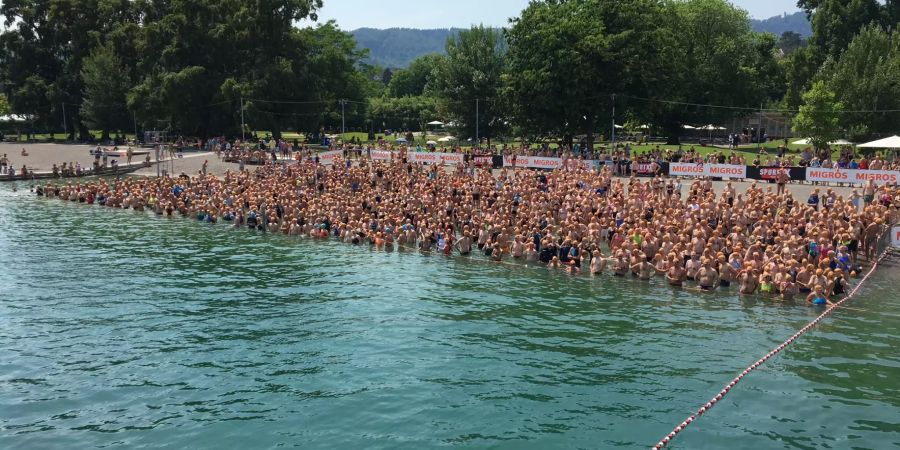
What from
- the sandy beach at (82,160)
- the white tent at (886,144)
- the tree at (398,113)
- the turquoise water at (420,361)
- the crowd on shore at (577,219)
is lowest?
the turquoise water at (420,361)

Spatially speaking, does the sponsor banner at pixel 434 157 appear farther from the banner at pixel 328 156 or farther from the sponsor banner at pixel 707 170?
the sponsor banner at pixel 707 170

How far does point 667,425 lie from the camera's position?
13383mm

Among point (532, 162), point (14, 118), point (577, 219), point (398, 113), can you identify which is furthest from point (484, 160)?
point (14, 118)

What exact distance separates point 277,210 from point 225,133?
40.5m

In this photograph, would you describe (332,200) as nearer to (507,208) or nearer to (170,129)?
(507,208)

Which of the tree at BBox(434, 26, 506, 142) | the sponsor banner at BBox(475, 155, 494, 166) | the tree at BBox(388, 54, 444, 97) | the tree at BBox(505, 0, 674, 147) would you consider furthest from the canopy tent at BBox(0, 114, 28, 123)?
the tree at BBox(388, 54, 444, 97)

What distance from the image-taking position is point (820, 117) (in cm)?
4803

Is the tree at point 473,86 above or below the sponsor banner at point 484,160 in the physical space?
above

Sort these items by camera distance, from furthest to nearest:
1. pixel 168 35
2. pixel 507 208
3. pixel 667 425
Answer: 1. pixel 168 35
2. pixel 507 208
3. pixel 667 425

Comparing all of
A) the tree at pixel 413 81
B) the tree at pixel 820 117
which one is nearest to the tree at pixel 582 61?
the tree at pixel 820 117

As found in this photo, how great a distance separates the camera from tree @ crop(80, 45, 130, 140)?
245 feet

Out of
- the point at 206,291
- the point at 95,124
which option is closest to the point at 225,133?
the point at 95,124

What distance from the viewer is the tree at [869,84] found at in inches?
1981

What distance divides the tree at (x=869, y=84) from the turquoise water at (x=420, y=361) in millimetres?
30679
